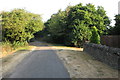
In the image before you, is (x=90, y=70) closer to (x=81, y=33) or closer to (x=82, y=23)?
(x=81, y=33)

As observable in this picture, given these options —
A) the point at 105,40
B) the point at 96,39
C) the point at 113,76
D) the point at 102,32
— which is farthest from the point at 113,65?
the point at 102,32

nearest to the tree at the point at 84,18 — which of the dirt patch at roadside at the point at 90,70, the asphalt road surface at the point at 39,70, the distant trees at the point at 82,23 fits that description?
the distant trees at the point at 82,23

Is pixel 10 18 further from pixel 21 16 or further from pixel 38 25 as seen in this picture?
pixel 38 25

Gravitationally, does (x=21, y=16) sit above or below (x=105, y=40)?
above

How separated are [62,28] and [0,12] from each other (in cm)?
1553

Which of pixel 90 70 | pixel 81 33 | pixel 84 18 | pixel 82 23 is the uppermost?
pixel 84 18

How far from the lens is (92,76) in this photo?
7586mm

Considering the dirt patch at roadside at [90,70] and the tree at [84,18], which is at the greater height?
the tree at [84,18]

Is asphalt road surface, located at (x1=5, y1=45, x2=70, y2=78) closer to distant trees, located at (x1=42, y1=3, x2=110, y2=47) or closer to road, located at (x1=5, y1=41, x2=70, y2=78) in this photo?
road, located at (x1=5, y1=41, x2=70, y2=78)

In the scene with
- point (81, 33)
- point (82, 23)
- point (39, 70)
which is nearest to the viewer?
point (39, 70)

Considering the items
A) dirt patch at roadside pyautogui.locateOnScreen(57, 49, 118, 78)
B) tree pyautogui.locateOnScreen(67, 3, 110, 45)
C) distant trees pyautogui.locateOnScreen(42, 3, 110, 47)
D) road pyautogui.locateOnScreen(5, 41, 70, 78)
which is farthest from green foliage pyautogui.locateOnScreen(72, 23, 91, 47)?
road pyautogui.locateOnScreen(5, 41, 70, 78)

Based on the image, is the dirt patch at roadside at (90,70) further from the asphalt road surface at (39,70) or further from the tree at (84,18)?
the tree at (84,18)

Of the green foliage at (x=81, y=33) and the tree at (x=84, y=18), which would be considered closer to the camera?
the green foliage at (x=81, y=33)

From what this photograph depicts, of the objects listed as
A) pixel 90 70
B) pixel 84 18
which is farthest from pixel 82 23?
pixel 90 70
